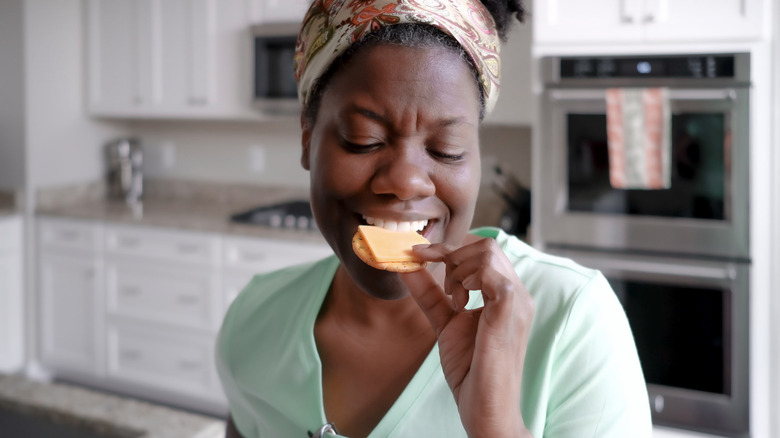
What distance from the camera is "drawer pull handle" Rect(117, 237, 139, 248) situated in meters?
3.85

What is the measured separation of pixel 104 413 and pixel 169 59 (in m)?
3.16

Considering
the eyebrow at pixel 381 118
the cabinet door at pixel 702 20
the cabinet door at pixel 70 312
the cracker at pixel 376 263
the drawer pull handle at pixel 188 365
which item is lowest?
the drawer pull handle at pixel 188 365

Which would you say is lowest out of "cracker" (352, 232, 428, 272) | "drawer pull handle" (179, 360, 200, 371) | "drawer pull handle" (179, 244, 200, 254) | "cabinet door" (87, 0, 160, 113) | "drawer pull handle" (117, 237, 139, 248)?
"drawer pull handle" (179, 360, 200, 371)

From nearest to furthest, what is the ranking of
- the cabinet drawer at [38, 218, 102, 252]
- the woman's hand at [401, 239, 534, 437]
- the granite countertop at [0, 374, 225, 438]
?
the woman's hand at [401, 239, 534, 437] → the granite countertop at [0, 374, 225, 438] → the cabinet drawer at [38, 218, 102, 252]

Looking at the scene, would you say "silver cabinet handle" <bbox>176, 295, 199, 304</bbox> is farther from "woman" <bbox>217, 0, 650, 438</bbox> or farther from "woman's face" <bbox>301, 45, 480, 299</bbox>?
"woman's face" <bbox>301, 45, 480, 299</bbox>

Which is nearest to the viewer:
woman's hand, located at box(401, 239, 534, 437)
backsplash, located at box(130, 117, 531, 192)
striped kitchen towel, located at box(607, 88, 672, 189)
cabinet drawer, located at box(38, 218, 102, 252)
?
woman's hand, located at box(401, 239, 534, 437)

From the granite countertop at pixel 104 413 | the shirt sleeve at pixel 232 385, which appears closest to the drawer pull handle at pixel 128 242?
the granite countertop at pixel 104 413

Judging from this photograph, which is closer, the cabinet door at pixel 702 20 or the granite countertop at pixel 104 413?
the granite countertop at pixel 104 413

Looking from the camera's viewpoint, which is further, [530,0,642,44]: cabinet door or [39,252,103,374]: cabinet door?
[39,252,103,374]: cabinet door

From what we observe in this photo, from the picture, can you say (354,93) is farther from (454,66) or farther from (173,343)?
(173,343)

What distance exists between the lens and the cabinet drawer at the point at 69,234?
397cm

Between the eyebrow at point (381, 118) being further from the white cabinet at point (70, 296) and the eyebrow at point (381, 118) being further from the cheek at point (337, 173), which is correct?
the white cabinet at point (70, 296)

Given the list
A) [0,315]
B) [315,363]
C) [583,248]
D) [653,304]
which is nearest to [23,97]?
[0,315]

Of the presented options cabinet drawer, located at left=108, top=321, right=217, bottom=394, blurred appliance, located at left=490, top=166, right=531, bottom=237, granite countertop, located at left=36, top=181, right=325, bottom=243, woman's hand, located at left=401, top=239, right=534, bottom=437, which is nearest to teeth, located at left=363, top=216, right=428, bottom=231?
woman's hand, located at left=401, top=239, right=534, bottom=437
